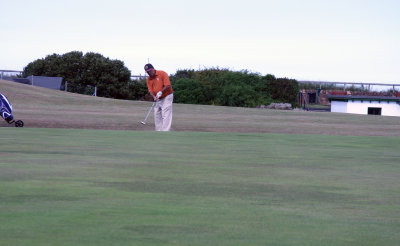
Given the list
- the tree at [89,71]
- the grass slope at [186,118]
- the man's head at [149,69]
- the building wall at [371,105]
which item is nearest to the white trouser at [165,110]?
the man's head at [149,69]

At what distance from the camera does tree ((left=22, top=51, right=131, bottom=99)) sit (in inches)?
2586

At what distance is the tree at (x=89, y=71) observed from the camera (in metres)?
65.7

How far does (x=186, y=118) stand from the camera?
2830cm

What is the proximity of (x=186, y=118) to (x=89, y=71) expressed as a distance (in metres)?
40.0

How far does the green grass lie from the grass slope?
1326cm

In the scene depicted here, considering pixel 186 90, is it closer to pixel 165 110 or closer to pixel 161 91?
pixel 165 110

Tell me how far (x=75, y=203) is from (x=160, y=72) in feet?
46.4

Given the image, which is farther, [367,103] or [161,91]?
[367,103]

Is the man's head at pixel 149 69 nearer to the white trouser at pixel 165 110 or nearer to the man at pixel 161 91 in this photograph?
the man at pixel 161 91

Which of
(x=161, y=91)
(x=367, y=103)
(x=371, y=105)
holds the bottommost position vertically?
(x=371, y=105)

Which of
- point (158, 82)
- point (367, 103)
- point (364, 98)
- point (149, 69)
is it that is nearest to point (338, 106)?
point (364, 98)

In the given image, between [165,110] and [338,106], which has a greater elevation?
[165,110]

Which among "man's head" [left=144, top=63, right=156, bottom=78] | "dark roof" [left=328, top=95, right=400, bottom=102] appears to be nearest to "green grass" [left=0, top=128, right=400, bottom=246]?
"man's head" [left=144, top=63, right=156, bottom=78]

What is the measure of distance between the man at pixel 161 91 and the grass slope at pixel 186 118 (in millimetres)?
2962
